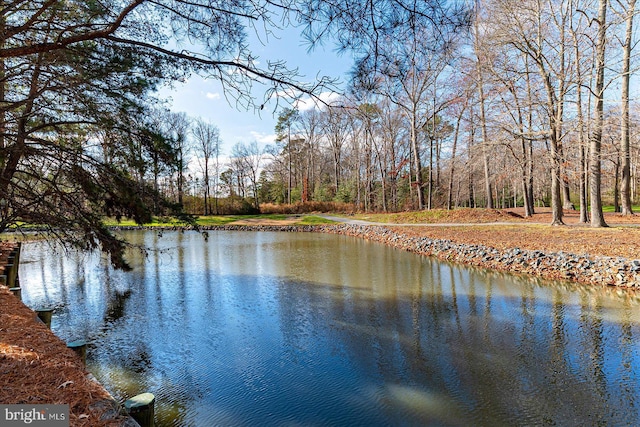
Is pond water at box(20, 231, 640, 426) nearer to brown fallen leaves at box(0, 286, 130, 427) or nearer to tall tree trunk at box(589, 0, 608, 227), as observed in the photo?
brown fallen leaves at box(0, 286, 130, 427)

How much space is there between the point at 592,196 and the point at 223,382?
11671 mm

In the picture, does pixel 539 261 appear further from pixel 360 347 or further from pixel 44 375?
pixel 44 375

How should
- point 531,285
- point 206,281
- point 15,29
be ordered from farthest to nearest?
point 206,281
point 531,285
point 15,29

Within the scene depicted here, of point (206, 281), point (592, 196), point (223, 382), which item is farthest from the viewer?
point (592, 196)

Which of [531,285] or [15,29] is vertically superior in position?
[15,29]

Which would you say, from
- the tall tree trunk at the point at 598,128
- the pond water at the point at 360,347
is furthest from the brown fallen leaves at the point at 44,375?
the tall tree trunk at the point at 598,128

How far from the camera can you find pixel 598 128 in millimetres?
9516

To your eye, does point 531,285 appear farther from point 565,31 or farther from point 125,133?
point 565,31

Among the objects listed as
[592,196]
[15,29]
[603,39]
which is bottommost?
[592,196]

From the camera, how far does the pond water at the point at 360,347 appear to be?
2.97 m

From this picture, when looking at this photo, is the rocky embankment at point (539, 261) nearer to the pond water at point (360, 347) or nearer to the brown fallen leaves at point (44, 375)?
the pond water at point (360, 347)

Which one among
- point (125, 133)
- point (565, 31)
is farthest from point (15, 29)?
point (565, 31)

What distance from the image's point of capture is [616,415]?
9.11 ft

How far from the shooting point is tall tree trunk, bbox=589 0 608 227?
9648mm
